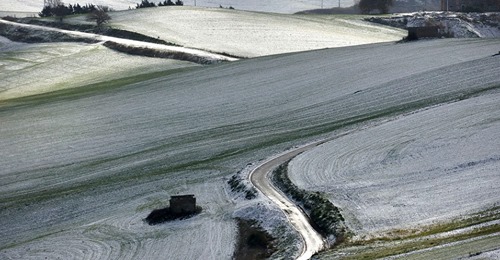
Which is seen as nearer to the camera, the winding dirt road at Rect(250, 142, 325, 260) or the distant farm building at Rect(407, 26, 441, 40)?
the winding dirt road at Rect(250, 142, 325, 260)

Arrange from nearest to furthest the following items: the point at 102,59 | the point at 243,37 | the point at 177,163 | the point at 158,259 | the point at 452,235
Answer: the point at 452,235 → the point at 158,259 → the point at 177,163 → the point at 102,59 → the point at 243,37

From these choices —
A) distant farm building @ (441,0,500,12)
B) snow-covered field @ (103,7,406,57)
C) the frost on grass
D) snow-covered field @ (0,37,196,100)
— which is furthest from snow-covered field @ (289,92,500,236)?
distant farm building @ (441,0,500,12)

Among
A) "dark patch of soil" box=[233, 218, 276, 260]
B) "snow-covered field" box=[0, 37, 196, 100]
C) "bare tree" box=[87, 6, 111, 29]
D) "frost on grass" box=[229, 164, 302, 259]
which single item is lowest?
"snow-covered field" box=[0, 37, 196, 100]

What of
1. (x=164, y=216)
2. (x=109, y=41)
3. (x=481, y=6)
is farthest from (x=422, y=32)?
(x=164, y=216)

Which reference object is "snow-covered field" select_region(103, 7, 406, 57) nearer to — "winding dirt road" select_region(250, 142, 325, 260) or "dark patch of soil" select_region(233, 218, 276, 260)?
"winding dirt road" select_region(250, 142, 325, 260)

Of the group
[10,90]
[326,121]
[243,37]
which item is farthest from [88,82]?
[326,121]

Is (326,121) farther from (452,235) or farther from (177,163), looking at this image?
(452,235)

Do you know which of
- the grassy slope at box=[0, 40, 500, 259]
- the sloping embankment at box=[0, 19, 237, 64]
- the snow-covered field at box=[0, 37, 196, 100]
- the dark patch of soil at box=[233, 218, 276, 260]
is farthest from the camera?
the sloping embankment at box=[0, 19, 237, 64]

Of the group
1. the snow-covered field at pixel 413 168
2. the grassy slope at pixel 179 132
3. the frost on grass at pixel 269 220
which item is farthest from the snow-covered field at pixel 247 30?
the frost on grass at pixel 269 220
